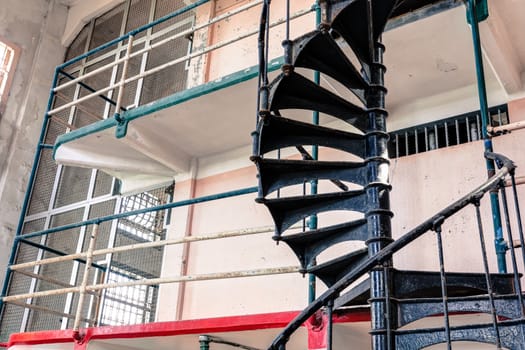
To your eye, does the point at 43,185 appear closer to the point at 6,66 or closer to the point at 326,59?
the point at 6,66

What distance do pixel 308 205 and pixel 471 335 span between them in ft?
4.53

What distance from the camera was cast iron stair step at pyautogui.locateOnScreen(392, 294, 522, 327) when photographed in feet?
9.11

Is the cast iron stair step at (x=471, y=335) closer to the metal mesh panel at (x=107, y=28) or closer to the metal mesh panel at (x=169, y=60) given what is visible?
the metal mesh panel at (x=169, y=60)

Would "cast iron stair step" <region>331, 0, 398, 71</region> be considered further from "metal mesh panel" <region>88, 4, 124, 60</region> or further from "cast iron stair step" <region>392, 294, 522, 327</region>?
"metal mesh panel" <region>88, 4, 124, 60</region>

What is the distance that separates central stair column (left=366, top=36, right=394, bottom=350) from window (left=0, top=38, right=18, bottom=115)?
6901 millimetres

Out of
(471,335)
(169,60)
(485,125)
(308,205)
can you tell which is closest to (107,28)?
(169,60)

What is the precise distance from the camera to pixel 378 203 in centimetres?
354

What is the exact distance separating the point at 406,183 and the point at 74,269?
473cm

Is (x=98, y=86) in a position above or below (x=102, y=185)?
above

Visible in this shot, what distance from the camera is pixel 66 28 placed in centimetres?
970

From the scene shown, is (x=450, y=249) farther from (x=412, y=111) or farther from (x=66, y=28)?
(x=66, y=28)

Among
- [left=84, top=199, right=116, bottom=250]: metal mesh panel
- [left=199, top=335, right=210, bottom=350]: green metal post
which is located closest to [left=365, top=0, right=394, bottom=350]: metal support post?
[left=199, top=335, right=210, bottom=350]: green metal post

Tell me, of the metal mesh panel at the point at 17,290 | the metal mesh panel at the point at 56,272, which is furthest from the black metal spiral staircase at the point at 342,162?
the metal mesh panel at the point at 17,290

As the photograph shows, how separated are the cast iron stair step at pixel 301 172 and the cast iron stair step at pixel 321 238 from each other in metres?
0.30
